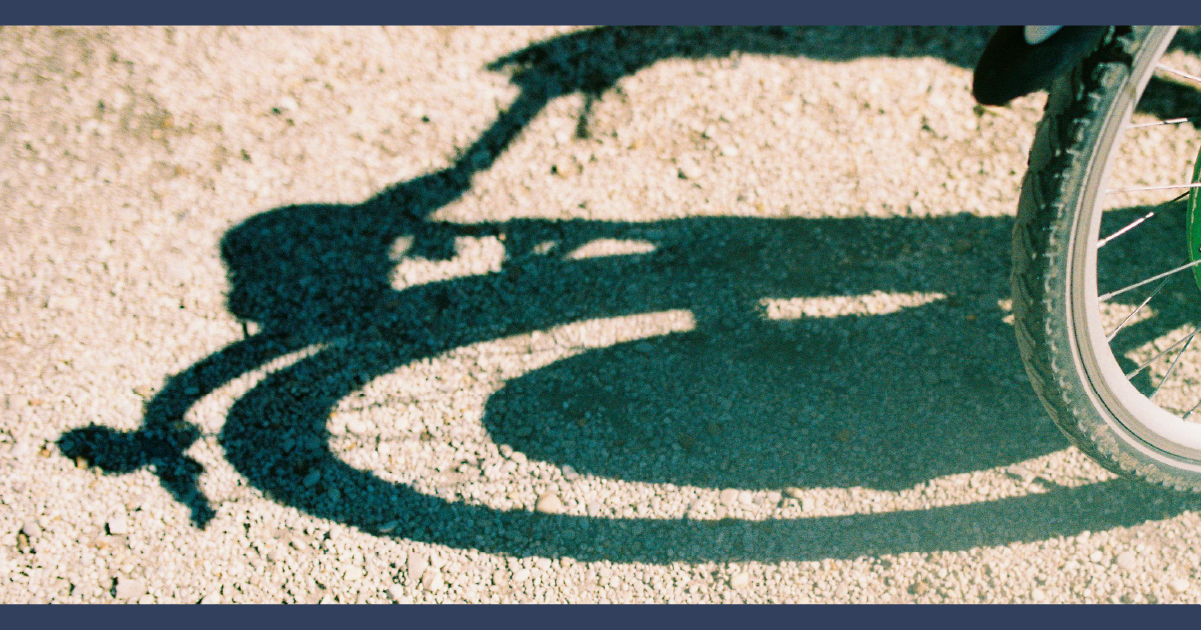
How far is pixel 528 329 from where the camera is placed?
8.27 feet

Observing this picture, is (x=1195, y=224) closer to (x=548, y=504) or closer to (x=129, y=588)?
(x=548, y=504)

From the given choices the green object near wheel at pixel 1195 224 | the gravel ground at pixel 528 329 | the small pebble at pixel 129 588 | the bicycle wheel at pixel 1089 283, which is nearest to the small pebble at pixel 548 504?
the gravel ground at pixel 528 329

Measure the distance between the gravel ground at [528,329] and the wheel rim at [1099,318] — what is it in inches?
17.3

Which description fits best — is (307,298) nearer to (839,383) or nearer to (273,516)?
(273,516)

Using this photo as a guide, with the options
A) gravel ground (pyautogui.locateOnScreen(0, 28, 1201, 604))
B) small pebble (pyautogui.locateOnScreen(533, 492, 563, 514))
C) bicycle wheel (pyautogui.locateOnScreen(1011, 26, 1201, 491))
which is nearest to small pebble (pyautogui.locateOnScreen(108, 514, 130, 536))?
gravel ground (pyautogui.locateOnScreen(0, 28, 1201, 604))

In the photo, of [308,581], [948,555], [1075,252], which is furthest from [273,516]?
[1075,252]

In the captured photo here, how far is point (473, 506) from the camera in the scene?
7.14ft

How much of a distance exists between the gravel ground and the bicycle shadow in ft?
0.04

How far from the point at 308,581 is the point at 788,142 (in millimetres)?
2458

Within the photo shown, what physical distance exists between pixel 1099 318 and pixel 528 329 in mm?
1725

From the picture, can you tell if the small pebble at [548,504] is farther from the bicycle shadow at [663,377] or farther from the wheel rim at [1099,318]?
the wheel rim at [1099,318]

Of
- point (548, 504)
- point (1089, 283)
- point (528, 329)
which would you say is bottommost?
point (548, 504)

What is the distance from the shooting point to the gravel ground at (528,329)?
208 centimetres

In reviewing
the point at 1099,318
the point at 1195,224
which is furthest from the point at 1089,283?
the point at 1195,224
